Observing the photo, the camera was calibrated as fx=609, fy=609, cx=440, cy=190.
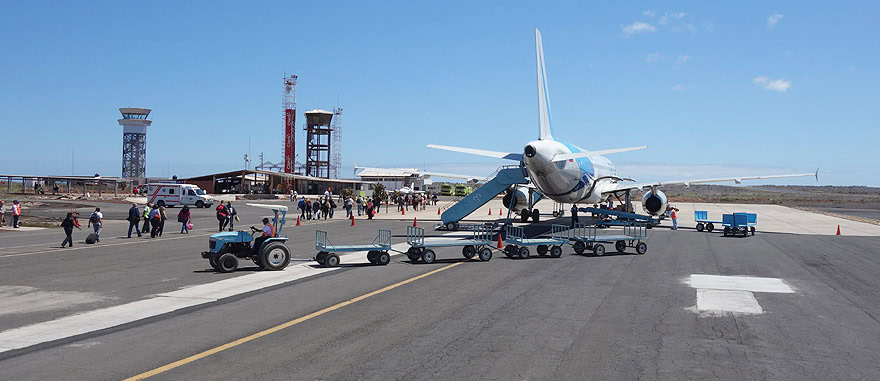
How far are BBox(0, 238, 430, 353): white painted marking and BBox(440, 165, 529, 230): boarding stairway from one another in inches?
701

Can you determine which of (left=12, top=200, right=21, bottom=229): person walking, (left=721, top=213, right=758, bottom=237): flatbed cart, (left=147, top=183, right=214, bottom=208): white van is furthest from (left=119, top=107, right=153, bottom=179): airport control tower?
(left=721, top=213, right=758, bottom=237): flatbed cart

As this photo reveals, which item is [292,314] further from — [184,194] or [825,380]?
[184,194]

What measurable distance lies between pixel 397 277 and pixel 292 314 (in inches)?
219

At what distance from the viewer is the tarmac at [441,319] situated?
895 cm

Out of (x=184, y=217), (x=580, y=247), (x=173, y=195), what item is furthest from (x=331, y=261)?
(x=173, y=195)

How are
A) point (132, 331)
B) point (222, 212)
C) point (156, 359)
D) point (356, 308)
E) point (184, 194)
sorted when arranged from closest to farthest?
1. point (156, 359)
2. point (132, 331)
3. point (356, 308)
4. point (222, 212)
5. point (184, 194)

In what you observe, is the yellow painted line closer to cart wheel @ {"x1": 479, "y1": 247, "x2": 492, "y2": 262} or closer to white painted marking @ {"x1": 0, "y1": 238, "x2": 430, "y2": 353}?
white painted marking @ {"x1": 0, "y1": 238, "x2": 430, "y2": 353}

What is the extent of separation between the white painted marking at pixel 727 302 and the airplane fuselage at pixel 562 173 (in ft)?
52.8

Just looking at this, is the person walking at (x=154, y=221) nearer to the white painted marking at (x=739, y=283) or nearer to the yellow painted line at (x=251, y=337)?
the yellow painted line at (x=251, y=337)

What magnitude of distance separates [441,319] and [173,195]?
57.6 metres

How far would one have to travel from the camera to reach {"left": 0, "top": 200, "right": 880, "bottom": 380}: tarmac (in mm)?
8945

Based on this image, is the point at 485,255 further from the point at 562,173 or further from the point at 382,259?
the point at 562,173

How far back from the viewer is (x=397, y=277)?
17719 mm

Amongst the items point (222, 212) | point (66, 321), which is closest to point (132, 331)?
point (66, 321)
